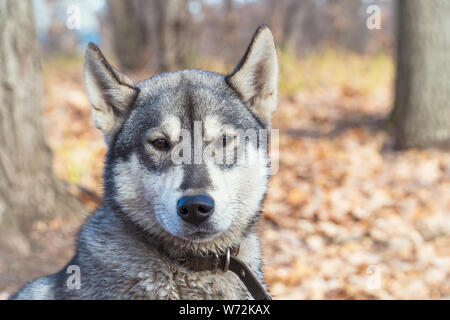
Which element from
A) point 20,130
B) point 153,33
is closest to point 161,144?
point 20,130

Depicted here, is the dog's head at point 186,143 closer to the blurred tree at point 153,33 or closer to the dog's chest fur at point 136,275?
the dog's chest fur at point 136,275

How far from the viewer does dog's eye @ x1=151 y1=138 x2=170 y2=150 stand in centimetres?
303

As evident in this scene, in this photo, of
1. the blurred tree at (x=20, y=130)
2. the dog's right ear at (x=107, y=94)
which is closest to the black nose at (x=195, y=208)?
the dog's right ear at (x=107, y=94)

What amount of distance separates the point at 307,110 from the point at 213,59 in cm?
276

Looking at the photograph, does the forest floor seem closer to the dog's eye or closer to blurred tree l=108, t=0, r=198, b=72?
the dog's eye

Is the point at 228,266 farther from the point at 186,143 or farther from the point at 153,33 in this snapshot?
the point at 153,33

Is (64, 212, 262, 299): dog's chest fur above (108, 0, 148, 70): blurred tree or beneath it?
beneath

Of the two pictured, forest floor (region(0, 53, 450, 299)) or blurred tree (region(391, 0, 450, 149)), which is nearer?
forest floor (region(0, 53, 450, 299))

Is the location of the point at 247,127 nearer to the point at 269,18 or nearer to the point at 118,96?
the point at 118,96

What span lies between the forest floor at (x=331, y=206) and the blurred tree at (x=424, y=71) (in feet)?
1.15

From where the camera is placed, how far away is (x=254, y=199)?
3.18 meters

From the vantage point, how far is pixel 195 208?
2.68 meters

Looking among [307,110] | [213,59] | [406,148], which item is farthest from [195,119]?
[213,59]

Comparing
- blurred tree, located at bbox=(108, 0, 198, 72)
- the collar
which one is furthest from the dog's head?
blurred tree, located at bbox=(108, 0, 198, 72)
